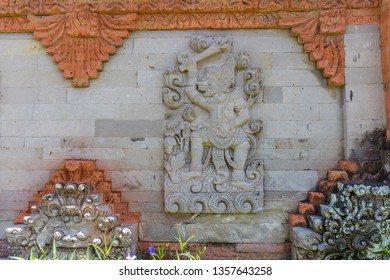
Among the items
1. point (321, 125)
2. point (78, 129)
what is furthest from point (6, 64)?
point (321, 125)

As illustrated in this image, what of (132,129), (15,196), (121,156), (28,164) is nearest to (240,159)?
(132,129)

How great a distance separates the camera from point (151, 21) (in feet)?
19.5

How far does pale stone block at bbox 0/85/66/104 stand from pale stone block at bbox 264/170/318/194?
3.35m

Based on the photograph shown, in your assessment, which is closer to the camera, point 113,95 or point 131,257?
point 131,257

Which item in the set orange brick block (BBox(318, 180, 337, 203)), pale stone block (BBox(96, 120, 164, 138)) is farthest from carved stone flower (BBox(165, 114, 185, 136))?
orange brick block (BBox(318, 180, 337, 203))

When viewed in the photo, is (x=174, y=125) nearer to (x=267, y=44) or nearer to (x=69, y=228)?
(x=267, y=44)

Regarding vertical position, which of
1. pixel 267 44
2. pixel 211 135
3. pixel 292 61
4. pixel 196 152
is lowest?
pixel 196 152

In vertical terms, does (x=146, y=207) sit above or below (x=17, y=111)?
below

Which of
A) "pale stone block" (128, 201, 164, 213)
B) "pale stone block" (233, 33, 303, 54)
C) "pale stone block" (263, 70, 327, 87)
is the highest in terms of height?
"pale stone block" (233, 33, 303, 54)

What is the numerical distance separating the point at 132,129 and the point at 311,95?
2.75 metres

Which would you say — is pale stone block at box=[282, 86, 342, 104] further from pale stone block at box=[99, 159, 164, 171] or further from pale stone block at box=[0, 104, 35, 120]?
pale stone block at box=[0, 104, 35, 120]

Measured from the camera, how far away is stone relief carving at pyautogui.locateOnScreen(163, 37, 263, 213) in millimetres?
5562

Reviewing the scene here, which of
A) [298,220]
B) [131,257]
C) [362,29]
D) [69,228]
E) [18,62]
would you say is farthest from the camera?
[18,62]

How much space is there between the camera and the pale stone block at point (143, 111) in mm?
5801
